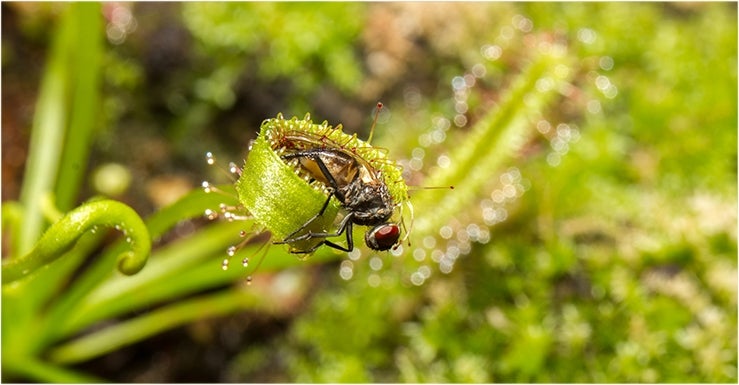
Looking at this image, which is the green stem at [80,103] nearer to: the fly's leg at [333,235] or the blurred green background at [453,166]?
the blurred green background at [453,166]

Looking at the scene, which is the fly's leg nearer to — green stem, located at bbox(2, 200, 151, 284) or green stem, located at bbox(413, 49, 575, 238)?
green stem, located at bbox(2, 200, 151, 284)

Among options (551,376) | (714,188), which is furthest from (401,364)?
(714,188)

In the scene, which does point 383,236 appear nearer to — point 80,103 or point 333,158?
point 333,158

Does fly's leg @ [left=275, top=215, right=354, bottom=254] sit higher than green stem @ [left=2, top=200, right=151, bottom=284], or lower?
lower

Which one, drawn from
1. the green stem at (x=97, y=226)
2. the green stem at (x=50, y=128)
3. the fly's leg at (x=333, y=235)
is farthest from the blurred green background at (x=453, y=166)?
the green stem at (x=97, y=226)

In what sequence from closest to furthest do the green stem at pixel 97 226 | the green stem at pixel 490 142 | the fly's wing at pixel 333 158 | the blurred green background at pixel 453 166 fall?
the fly's wing at pixel 333 158 → the green stem at pixel 97 226 → the green stem at pixel 490 142 → the blurred green background at pixel 453 166

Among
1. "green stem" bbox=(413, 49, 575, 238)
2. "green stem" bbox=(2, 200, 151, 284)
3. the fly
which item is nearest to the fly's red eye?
the fly

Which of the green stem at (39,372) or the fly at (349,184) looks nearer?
the fly at (349,184)
